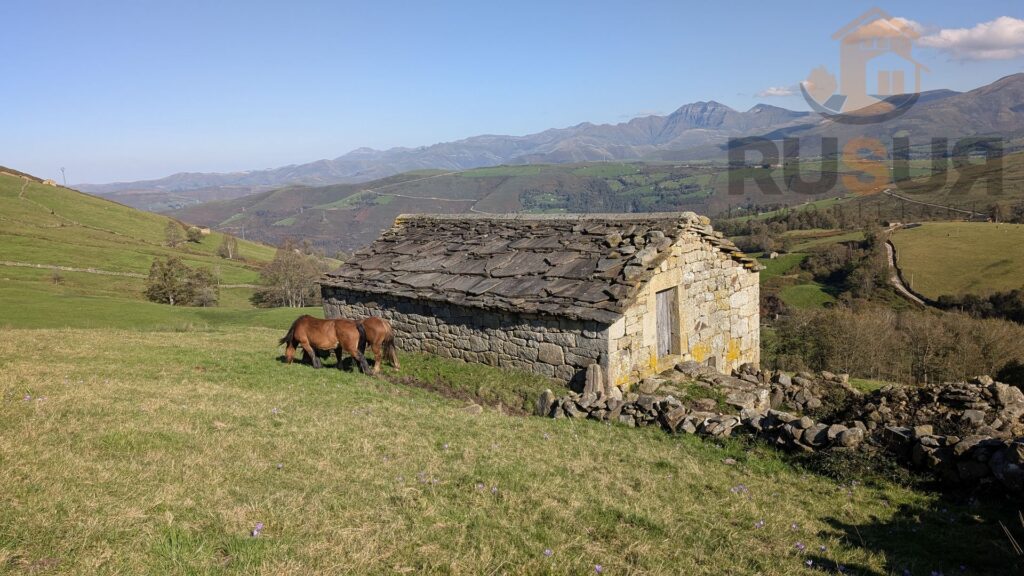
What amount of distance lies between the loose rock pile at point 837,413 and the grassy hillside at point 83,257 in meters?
22.8

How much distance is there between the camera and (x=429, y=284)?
1659 cm

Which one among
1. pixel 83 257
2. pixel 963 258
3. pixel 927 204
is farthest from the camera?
pixel 927 204

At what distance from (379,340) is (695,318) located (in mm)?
8297

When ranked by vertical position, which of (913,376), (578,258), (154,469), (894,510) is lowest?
(913,376)

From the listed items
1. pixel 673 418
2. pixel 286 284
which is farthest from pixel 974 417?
pixel 286 284

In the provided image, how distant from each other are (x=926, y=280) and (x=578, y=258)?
4546 centimetres

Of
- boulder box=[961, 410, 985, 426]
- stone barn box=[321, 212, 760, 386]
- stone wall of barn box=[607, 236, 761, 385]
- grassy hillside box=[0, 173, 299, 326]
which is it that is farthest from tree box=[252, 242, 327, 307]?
boulder box=[961, 410, 985, 426]

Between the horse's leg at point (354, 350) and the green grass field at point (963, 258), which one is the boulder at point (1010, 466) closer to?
the horse's leg at point (354, 350)

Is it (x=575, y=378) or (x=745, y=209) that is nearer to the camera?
(x=575, y=378)

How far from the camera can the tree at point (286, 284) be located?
2333 inches

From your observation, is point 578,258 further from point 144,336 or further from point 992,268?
point 992,268

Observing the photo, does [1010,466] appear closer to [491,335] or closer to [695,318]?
[695,318]

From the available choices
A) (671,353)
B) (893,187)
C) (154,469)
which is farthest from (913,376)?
(893,187)

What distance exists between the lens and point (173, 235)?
3349 inches
